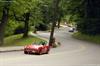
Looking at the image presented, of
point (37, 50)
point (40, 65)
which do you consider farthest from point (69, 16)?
point (40, 65)

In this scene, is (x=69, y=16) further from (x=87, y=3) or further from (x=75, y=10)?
(x=87, y=3)

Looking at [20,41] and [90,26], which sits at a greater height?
[90,26]

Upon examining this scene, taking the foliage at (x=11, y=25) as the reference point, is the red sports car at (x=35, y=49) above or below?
above

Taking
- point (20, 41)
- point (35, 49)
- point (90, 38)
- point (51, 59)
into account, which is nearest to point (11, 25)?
point (20, 41)

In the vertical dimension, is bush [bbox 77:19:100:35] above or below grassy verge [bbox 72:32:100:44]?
above

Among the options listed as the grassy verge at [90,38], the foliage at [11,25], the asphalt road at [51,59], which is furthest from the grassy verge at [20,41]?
the asphalt road at [51,59]

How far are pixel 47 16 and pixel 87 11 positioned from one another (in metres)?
36.8

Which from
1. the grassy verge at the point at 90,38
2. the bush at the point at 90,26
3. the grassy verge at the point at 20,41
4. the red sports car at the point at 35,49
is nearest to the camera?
the red sports car at the point at 35,49

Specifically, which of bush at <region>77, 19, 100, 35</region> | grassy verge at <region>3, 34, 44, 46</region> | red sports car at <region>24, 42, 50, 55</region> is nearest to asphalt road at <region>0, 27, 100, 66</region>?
red sports car at <region>24, 42, 50, 55</region>

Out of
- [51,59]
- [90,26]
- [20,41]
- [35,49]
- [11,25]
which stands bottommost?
[20,41]

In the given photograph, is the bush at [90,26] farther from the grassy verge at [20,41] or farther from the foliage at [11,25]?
the foliage at [11,25]

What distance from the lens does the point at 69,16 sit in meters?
95.1

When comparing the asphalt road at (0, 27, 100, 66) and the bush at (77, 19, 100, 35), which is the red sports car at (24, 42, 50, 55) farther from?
the bush at (77, 19, 100, 35)

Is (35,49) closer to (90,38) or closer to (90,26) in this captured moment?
(90,38)
